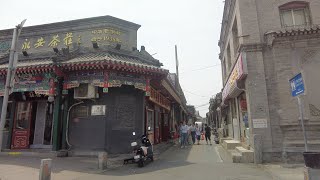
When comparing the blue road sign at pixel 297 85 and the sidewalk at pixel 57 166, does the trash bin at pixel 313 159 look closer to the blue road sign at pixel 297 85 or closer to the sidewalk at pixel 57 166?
the blue road sign at pixel 297 85

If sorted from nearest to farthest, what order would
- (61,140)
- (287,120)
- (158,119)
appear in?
(287,120), (61,140), (158,119)

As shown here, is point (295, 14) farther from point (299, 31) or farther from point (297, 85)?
point (297, 85)

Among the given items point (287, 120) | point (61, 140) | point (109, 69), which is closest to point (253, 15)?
point (287, 120)

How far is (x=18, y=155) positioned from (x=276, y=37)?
13.6 metres

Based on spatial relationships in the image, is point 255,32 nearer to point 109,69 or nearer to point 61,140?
point 109,69

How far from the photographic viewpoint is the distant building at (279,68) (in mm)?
10836

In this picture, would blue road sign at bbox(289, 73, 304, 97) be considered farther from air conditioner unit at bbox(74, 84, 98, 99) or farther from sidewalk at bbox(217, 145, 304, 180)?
air conditioner unit at bbox(74, 84, 98, 99)

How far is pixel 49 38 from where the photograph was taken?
15602 mm

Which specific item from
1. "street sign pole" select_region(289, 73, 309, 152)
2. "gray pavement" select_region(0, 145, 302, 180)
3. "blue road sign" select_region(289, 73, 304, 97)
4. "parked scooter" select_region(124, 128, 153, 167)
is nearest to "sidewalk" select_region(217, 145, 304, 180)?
"gray pavement" select_region(0, 145, 302, 180)

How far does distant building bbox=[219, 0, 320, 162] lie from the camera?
427 inches

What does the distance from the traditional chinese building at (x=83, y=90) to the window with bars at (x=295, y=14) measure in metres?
6.45

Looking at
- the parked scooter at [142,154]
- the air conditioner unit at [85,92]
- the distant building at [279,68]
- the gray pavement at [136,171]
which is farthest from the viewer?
the air conditioner unit at [85,92]

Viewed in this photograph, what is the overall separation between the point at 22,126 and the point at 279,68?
1375 centimetres

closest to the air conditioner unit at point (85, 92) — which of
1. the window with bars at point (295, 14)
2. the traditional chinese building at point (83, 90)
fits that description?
the traditional chinese building at point (83, 90)
